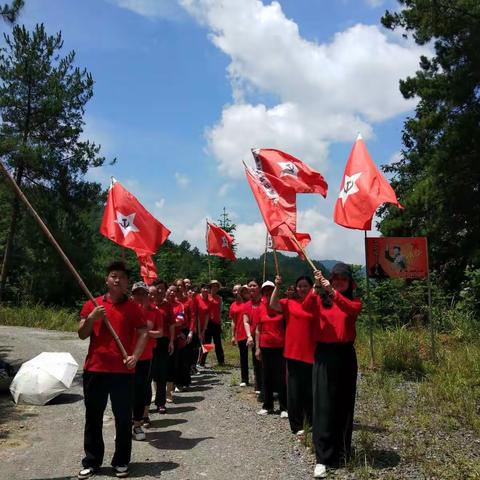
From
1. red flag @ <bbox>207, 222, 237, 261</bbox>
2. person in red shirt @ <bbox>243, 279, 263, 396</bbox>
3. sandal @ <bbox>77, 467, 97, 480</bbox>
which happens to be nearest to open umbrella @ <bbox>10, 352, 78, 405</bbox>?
person in red shirt @ <bbox>243, 279, 263, 396</bbox>

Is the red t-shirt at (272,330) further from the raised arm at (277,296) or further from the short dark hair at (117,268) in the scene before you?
the short dark hair at (117,268)

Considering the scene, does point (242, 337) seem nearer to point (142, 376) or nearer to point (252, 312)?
point (252, 312)

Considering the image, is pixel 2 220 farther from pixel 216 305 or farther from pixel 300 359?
pixel 300 359

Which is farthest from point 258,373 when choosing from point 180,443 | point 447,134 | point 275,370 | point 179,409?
point 447,134

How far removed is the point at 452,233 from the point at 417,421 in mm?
13406

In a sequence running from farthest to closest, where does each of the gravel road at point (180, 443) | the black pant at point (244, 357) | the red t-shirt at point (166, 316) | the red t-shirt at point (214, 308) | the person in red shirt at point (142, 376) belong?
1. the red t-shirt at point (214, 308)
2. the black pant at point (244, 357)
3. the red t-shirt at point (166, 316)
4. the person in red shirt at point (142, 376)
5. the gravel road at point (180, 443)

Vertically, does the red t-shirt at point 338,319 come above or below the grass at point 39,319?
above

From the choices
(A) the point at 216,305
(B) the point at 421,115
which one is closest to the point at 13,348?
(A) the point at 216,305

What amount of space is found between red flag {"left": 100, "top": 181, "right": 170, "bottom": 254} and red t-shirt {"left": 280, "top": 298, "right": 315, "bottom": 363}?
87.8 inches

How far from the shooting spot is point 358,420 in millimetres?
7258

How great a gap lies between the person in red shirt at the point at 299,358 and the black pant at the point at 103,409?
2.15 meters

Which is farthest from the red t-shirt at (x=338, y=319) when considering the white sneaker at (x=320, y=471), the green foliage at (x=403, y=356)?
the green foliage at (x=403, y=356)

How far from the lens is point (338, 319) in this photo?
17.8ft

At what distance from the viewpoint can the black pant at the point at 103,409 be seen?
17.6 feet
